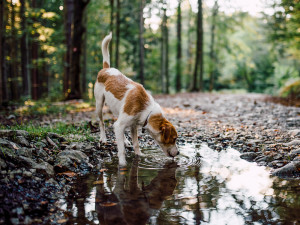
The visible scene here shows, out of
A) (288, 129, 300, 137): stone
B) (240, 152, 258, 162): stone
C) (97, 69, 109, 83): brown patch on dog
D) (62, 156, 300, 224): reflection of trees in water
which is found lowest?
(240, 152, 258, 162): stone

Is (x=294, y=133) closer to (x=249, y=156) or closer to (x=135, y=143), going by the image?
(x=249, y=156)

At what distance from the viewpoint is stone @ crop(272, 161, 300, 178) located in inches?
151

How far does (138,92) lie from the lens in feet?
15.5

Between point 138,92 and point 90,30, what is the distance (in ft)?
52.7

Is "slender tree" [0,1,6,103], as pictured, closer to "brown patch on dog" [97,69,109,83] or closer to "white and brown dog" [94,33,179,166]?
"brown patch on dog" [97,69,109,83]

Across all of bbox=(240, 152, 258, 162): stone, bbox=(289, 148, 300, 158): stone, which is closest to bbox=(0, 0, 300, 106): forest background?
bbox=(240, 152, 258, 162): stone

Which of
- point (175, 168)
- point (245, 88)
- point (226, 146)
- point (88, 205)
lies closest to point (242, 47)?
point (245, 88)

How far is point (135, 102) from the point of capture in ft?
15.1

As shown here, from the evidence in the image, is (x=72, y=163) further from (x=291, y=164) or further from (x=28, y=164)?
(x=291, y=164)

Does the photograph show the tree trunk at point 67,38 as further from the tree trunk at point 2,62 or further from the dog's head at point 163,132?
the dog's head at point 163,132

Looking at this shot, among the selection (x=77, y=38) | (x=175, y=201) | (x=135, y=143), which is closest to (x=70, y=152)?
(x=135, y=143)

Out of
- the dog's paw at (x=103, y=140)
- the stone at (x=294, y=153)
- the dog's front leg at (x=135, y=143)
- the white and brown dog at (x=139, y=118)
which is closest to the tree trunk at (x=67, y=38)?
the dog's paw at (x=103, y=140)

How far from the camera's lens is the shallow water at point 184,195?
2674 mm

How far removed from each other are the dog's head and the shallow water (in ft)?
0.93
